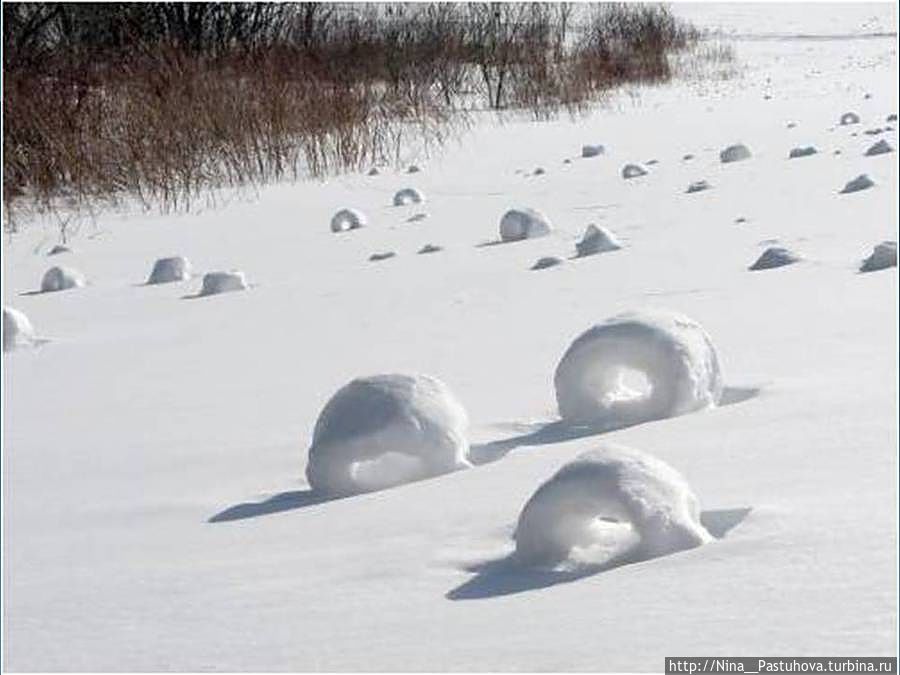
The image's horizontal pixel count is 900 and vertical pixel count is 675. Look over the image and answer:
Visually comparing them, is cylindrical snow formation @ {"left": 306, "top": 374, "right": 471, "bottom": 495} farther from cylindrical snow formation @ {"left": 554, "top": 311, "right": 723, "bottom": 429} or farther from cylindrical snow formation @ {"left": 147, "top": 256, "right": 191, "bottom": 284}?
cylindrical snow formation @ {"left": 147, "top": 256, "right": 191, "bottom": 284}

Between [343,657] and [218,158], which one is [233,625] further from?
[218,158]

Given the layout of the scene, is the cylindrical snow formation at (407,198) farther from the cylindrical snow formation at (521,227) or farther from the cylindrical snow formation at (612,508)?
the cylindrical snow formation at (612,508)

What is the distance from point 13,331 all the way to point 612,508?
2.87 metres

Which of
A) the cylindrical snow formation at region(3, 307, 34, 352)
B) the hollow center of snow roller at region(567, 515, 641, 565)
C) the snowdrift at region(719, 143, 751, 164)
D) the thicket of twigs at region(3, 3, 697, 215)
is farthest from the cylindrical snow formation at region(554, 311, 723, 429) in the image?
the thicket of twigs at region(3, 3, 697, 215)

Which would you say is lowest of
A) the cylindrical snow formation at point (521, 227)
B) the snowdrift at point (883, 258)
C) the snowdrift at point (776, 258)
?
the cylindrical snow formation at point (521, 227)

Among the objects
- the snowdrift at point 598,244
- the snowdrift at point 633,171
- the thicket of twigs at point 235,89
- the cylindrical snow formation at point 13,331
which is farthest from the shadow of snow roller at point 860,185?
the thicket of twigs at point 235,89

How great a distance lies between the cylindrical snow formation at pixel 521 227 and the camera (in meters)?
5.37

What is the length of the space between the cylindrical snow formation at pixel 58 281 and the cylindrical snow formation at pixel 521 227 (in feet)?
4.62

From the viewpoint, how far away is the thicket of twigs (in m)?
9.16

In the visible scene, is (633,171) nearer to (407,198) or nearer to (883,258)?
(407,198)

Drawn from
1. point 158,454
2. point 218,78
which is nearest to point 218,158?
point 218,78

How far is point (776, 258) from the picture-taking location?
153 inches

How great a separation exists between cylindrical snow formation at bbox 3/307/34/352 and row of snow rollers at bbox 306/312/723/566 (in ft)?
7.11

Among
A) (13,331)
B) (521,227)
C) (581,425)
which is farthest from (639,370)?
(521,227)
